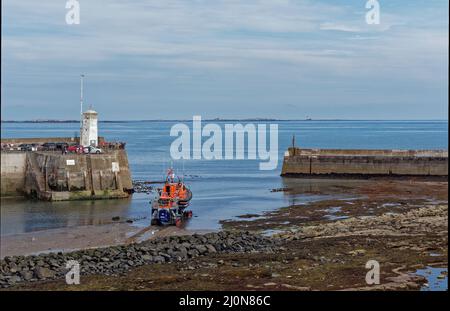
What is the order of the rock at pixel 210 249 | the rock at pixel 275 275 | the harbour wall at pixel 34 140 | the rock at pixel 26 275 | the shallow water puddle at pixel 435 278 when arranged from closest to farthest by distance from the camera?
the shallow water puddle at pixel 435 278 < the rock at pixel 275 275 < the rock at pixel 26 275 < the rock at pixel 210 249 < the harbour wall at pixel 34 140

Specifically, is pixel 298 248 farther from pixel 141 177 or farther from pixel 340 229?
pixel 141 177

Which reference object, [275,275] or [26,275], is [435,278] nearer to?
[275,275]

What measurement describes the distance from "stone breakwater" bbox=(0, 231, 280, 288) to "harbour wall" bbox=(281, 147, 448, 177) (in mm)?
35930

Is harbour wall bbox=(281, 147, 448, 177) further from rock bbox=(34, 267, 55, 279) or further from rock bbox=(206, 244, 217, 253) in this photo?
rock bbox=(34, 267, 55, 279)

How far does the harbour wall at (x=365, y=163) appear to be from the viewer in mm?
62094

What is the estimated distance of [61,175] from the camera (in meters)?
48.1

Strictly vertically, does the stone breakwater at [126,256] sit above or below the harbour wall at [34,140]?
below

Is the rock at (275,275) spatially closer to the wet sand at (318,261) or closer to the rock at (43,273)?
the wet sand at (318,261)

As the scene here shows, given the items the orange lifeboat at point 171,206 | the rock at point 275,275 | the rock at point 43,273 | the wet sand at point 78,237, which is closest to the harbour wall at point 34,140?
the orange lifeboat at point 171,206

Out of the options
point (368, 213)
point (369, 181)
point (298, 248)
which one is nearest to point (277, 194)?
point (369, 181)

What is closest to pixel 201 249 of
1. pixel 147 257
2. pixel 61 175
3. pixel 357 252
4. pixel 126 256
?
pixel 147 257

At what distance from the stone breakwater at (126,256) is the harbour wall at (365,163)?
35930 millimetres

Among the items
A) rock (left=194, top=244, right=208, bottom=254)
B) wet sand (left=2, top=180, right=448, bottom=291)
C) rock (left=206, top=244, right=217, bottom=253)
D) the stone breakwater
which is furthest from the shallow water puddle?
rock (left=194, top=244, right=208, bottom=254)
